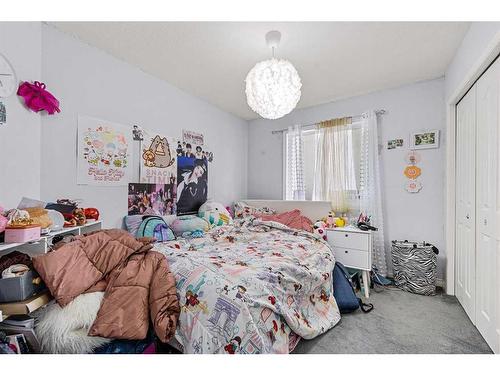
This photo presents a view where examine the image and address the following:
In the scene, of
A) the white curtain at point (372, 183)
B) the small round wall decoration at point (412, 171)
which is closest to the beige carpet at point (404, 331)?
the white curtain at point (372, 183)

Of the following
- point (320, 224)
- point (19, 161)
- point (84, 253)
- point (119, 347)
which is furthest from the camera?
point (320, 224)

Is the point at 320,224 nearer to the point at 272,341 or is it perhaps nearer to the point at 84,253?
the point at 272,341

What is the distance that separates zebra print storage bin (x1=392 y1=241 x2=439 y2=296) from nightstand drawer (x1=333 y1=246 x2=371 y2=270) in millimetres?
456

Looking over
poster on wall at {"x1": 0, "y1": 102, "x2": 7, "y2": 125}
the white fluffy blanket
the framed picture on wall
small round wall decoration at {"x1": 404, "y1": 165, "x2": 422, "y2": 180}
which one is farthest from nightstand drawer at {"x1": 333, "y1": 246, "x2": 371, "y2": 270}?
poster on wall at {"x1": 0, "y1": 102, "x2": 7, "y2": 125}

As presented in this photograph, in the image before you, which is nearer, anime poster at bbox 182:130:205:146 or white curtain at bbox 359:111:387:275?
white curtain at bbox 359:111:387:275

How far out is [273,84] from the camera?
186 cm

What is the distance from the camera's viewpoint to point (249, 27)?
6.21 ft

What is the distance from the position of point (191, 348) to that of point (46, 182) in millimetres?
1620

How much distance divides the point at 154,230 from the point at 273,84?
5.49 ft

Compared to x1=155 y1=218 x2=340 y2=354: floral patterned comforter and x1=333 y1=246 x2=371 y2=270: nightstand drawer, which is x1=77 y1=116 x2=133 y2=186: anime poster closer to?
x1=155 y1=218 x2=340 y2=354: floral patterned comforter

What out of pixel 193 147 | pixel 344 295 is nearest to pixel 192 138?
pixel 193 147

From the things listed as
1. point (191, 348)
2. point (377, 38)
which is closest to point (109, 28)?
point (377, 38)

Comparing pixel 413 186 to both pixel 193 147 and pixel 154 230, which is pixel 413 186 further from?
pixel 154 230

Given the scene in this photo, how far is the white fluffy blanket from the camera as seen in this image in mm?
1239
